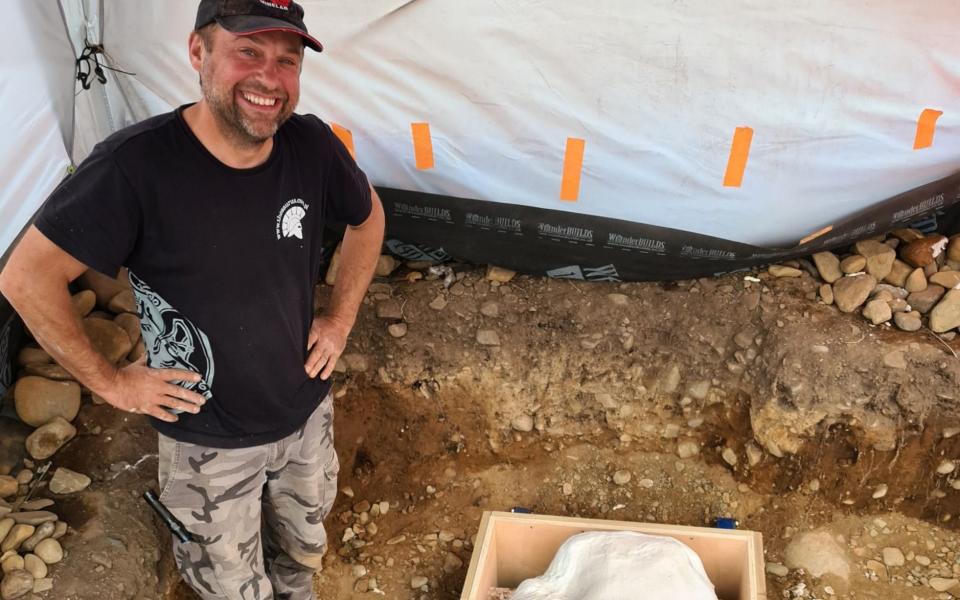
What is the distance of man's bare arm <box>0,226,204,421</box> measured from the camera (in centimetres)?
202

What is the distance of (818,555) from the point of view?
328cm

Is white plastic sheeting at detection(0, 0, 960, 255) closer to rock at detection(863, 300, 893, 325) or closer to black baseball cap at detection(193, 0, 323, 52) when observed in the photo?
rock at detection(863, 300, 893, 325)

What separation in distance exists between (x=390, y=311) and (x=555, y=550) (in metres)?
1.20

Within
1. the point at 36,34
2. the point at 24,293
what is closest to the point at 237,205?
the point at 24,293

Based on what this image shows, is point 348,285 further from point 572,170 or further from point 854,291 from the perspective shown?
point 854,291

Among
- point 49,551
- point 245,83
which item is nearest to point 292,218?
point 245,83

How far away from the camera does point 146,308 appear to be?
224 cm

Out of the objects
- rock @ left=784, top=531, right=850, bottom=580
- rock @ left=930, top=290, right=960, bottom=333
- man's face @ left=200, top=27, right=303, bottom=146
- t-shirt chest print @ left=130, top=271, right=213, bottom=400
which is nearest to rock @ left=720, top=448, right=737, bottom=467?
rock @ left=784, top=531, right=850, bottom=580

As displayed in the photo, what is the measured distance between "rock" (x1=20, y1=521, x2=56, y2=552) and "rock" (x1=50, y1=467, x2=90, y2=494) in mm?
170

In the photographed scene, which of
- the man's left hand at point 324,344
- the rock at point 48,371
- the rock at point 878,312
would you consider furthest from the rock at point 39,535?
the rock at point 878,312

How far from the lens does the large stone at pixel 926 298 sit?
337cm

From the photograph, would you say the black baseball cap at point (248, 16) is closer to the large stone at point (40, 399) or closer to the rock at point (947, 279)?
the large stone at point (40, 399)

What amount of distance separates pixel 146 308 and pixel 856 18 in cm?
256

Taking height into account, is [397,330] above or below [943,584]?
above
